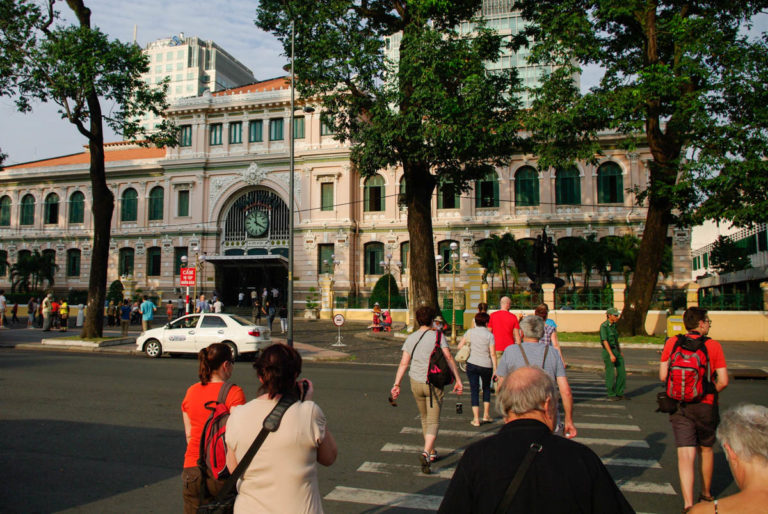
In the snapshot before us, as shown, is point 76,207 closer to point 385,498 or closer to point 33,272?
point 33,272

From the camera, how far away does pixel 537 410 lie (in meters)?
2.56

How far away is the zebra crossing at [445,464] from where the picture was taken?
5406 millimetres

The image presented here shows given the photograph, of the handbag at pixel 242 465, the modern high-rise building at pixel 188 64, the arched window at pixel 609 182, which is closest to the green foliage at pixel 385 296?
the arched window at pixel 609 182

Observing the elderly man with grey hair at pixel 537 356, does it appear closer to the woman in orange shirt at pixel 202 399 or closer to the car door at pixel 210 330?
the woman in orange shirt at pixel 202 399

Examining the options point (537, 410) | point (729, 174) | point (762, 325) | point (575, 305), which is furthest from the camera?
point (575, 305)

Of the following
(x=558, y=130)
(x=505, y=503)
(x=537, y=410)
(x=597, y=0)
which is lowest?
(x=505, y=503)

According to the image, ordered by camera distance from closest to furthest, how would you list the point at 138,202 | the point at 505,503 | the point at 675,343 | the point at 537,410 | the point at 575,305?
the point at 505,503 < the point at 537,410 < the point at 675,343 < the point at 575,305 < the point at 138,202

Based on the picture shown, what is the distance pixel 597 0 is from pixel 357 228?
2563 cm

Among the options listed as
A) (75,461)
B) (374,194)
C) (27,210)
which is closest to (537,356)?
(75,461)

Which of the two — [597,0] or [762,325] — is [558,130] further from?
[762,325]

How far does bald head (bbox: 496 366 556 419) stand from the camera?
8.41 ft

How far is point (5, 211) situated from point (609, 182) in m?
50.4

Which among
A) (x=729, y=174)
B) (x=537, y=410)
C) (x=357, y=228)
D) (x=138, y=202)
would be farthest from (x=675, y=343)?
(x=138, y=202)

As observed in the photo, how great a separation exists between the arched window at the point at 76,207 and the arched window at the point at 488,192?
32.9m
